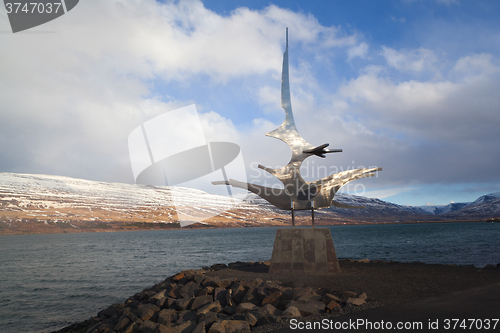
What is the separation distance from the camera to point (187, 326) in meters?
10.5

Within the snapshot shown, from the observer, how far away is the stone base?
54.2 feet

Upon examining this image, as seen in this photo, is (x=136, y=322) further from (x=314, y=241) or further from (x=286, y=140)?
(x=286, y=140)

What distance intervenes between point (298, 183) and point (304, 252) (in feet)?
12.2

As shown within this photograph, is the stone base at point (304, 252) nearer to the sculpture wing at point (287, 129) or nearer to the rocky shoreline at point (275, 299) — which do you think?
the rocky shoreline at point (275, 299)

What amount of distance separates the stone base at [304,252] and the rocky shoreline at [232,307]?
254cm

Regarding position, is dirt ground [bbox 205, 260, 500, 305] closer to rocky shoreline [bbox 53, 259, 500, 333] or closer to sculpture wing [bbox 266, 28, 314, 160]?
rocky shoreline [bbox 53, 259, 500, 333]

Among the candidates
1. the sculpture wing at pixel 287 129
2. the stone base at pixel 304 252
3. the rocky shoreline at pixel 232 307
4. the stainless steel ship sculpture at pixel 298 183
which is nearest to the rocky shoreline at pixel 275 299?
the rocky shoreline at pixel 232 307

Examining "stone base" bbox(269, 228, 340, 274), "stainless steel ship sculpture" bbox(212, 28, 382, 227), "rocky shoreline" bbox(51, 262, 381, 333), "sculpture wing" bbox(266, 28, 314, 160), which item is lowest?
"rocky shoreline" bbox(51, 262, 381, 333)

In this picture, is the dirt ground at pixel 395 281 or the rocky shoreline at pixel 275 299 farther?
the dirt ground at pixel 395 281

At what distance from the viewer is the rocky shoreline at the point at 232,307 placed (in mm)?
10078

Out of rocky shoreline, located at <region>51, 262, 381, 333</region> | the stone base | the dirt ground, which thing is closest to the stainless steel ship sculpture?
the stone base

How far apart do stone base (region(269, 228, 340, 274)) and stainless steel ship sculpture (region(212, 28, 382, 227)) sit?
138 centimetres

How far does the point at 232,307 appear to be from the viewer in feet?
40.2

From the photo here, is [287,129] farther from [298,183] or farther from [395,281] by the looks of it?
[395,281]
